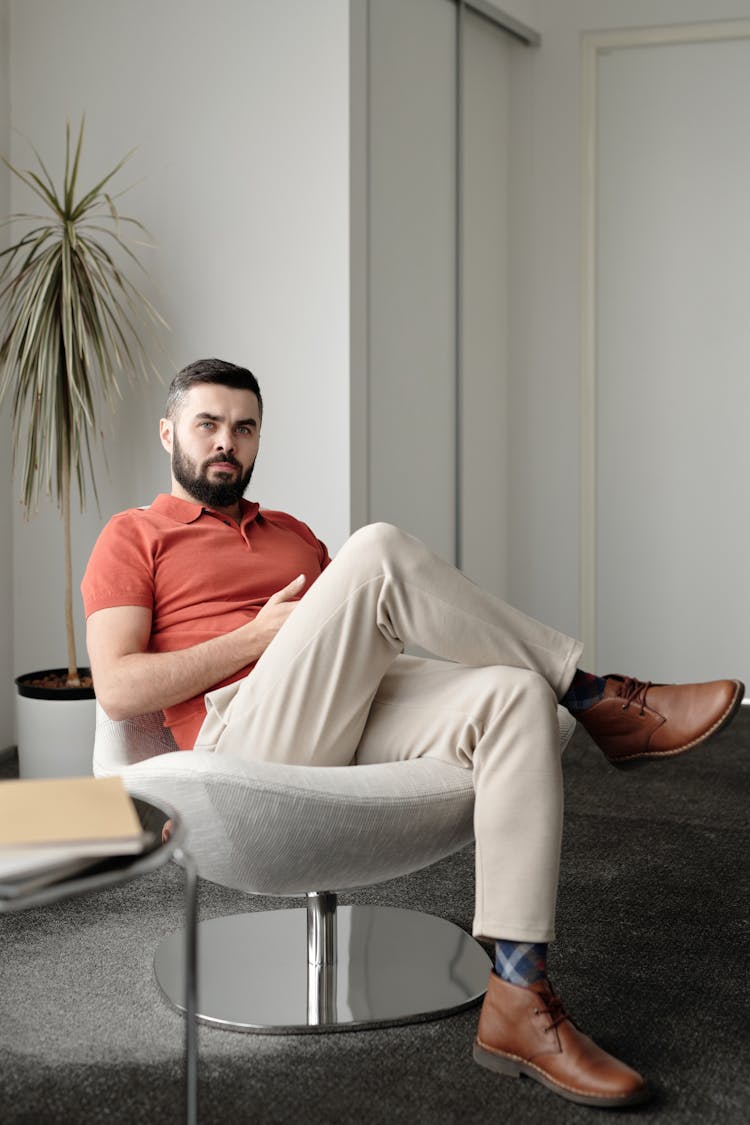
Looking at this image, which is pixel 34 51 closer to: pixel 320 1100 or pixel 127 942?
pixel 127 942

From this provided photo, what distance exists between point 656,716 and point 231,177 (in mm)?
2283

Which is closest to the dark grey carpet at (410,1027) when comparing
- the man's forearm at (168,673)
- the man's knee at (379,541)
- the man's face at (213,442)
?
the man's forearm at (168,673)

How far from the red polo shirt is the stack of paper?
0.73m

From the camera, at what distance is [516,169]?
4613 millimetres

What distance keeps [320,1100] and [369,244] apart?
8.53ft

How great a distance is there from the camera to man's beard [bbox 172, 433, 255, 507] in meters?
2.28

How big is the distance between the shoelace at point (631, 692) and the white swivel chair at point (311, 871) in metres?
0.15

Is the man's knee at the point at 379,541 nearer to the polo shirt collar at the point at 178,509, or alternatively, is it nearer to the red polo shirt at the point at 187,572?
the red polo shirt at the point at 187,572

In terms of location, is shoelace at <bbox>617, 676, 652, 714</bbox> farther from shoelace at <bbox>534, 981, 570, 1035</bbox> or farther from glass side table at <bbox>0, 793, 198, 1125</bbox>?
glass side table at <bbox>0, 793, 198, 1125</bbox>

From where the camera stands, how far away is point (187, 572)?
2.17 metres

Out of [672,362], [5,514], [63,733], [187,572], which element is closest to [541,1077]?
[187,572]

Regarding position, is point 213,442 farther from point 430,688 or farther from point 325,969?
point 325,969

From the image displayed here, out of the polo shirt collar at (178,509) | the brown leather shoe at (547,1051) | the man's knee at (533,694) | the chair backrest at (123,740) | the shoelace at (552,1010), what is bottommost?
the brown leather shoe at (547,1051)

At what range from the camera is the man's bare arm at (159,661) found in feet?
6.50
